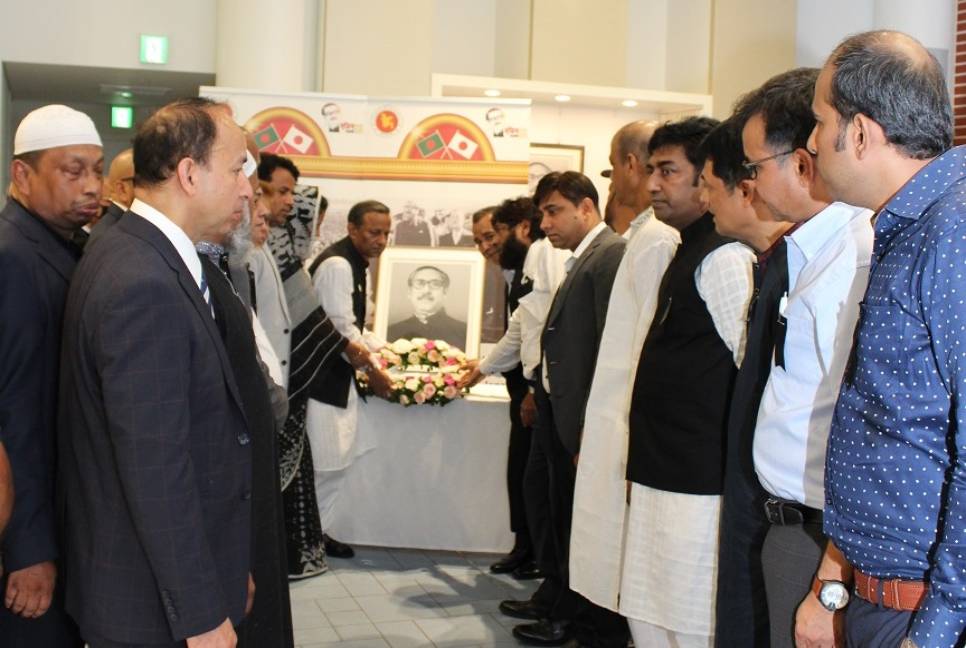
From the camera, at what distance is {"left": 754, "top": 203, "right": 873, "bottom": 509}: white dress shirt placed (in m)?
2.00

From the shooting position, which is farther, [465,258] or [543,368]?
[465,258]

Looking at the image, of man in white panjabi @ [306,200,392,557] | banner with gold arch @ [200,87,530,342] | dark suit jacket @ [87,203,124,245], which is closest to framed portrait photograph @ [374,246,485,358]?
banner with gold arch @ [200,87,530,342]

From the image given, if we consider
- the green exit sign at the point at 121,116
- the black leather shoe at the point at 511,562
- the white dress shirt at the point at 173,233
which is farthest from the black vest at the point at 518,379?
the green exit sign at the point at 121,116

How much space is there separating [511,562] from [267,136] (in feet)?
8.96

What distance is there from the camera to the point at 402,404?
515 cm

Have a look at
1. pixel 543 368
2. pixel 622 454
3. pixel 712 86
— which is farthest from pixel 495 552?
pixel 712 86

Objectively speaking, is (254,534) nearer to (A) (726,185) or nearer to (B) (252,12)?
(A) (726,185)

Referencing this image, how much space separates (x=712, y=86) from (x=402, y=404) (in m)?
4.22

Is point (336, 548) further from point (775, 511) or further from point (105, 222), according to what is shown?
point (775, 511)

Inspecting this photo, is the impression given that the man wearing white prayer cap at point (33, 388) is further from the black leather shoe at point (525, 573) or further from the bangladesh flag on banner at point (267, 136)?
the bangladesh flag on banner at point (267, 136)

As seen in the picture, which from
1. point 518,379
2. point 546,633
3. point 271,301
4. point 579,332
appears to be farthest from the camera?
point 518,379

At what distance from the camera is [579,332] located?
3.89 m

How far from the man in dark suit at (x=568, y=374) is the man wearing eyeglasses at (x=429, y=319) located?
145cm

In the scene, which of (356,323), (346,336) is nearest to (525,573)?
(346,336)
